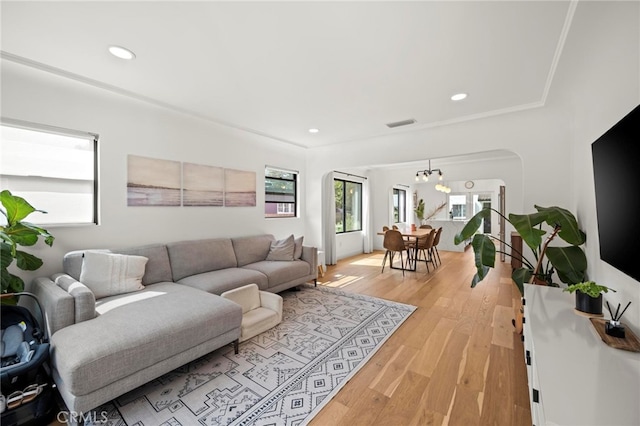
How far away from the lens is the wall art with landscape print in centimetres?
307

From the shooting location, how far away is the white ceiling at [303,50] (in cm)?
164

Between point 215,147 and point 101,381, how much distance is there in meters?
3.14

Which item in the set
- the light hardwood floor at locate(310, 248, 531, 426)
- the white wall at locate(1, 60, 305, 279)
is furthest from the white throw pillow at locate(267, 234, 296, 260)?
the light hardwood floor at locate(310, 248, 531, 426)

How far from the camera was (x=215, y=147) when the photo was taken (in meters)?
3.95

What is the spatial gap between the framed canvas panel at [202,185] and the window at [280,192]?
3.22ft

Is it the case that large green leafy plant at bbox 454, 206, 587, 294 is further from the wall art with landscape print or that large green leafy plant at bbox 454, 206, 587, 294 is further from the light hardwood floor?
the wall art with landscape print

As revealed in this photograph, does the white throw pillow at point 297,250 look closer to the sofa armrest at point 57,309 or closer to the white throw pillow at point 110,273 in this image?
the white throw pillow at point 110,273

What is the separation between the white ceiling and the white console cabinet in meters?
1.92

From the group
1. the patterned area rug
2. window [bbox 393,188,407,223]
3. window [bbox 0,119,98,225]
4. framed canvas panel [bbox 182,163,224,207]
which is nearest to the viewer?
the patterned area rug

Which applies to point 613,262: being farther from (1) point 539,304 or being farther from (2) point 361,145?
(2) point 361,145

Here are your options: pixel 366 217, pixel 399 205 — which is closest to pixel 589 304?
pixel 366 217

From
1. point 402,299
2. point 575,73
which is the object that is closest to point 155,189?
point 402,299

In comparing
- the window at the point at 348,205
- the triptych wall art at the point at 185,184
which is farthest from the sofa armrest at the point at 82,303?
the window at the point at 348,205

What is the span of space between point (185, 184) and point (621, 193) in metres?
4.10
